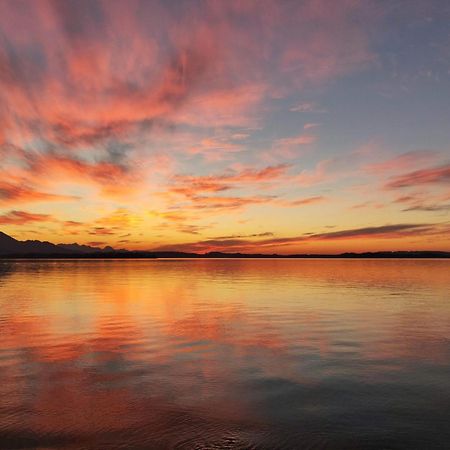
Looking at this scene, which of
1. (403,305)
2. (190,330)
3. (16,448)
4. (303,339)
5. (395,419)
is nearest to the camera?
(16,448)

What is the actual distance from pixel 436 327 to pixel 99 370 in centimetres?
2213

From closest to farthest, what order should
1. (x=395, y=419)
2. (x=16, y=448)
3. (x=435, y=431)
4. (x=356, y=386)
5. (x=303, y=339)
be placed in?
(x=16, y=448)
(x=435, y=431)
(x=395, y=419)
(x=356, y=386)
(x=303, y=339)

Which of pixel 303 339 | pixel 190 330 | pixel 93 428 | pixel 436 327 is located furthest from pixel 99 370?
pixel 436 327

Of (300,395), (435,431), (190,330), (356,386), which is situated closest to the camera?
(435,431)

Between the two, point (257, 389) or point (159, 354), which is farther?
point (159, 354)

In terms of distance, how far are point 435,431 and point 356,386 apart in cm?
410

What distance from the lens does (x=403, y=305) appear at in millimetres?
38625

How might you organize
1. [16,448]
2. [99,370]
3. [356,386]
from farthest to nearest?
[99,370], [356,386], [16,448]

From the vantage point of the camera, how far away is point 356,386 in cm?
1477

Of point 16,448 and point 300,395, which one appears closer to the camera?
point 16,448

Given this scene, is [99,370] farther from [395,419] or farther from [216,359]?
[395,419]

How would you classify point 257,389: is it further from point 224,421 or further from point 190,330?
point 190,330

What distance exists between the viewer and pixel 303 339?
920 inches

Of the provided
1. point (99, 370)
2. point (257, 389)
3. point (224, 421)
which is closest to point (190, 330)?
point (99, 370)
